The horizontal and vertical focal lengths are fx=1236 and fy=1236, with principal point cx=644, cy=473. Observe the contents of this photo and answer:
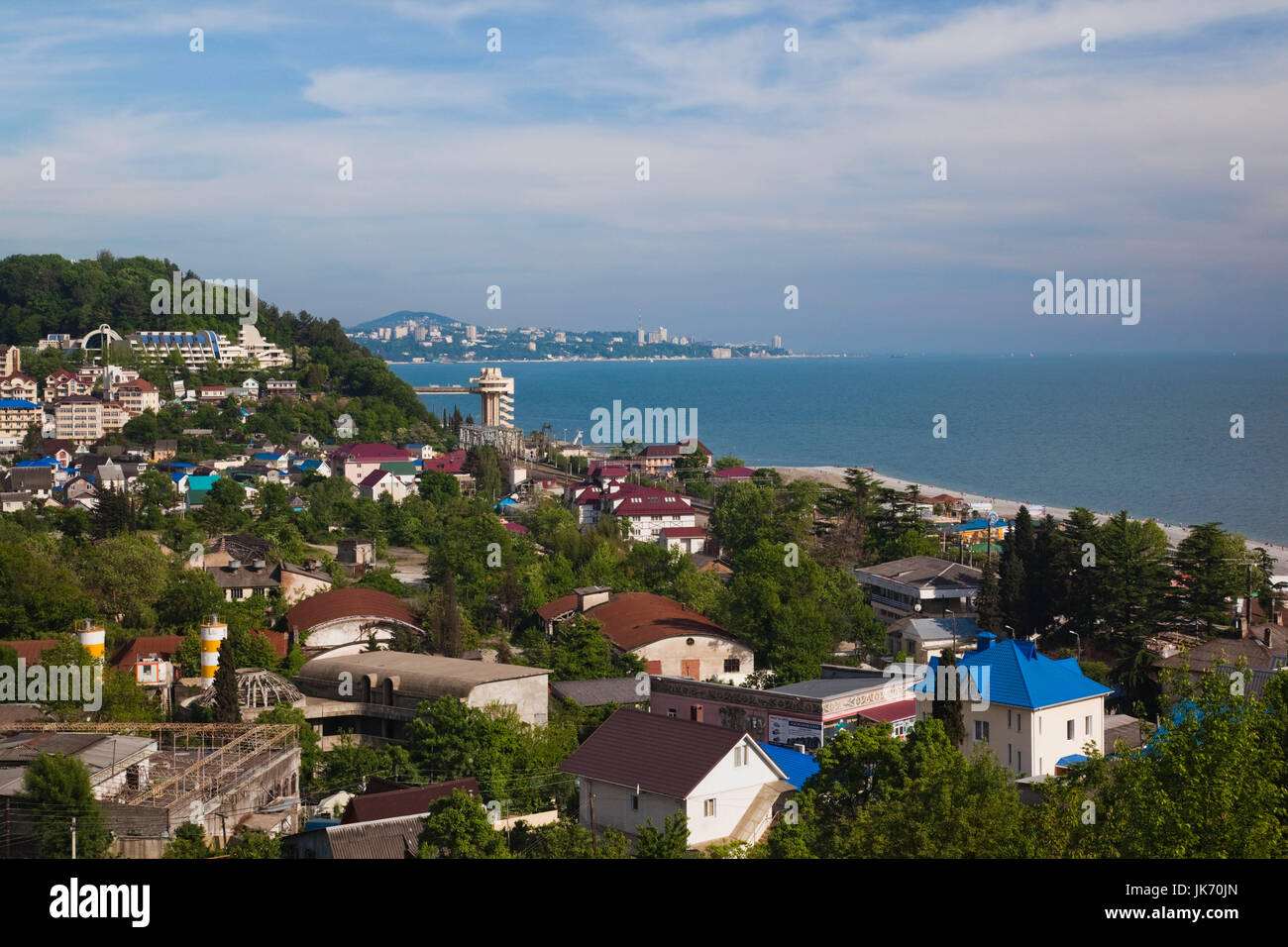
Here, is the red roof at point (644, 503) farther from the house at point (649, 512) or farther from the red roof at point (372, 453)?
the red roof at point (372, 453)

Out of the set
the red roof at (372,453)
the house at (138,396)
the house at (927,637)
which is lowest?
the house at (927,637)

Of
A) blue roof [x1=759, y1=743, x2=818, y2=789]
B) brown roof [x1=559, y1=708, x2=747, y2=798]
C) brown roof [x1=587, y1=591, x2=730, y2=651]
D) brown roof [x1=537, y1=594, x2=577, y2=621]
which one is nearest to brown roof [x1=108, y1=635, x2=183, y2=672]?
brown roof [x1=537, y1=594, x2=577, y2=621]

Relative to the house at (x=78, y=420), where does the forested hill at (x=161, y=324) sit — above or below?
above

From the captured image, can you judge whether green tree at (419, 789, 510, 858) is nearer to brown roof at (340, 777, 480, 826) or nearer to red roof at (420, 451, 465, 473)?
brown roof at (340, 777, 480, 826)

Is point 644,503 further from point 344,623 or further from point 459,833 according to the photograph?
point 459,833

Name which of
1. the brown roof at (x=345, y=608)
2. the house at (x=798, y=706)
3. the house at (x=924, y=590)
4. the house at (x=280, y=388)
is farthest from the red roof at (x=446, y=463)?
the house at (x=798, y=706)
